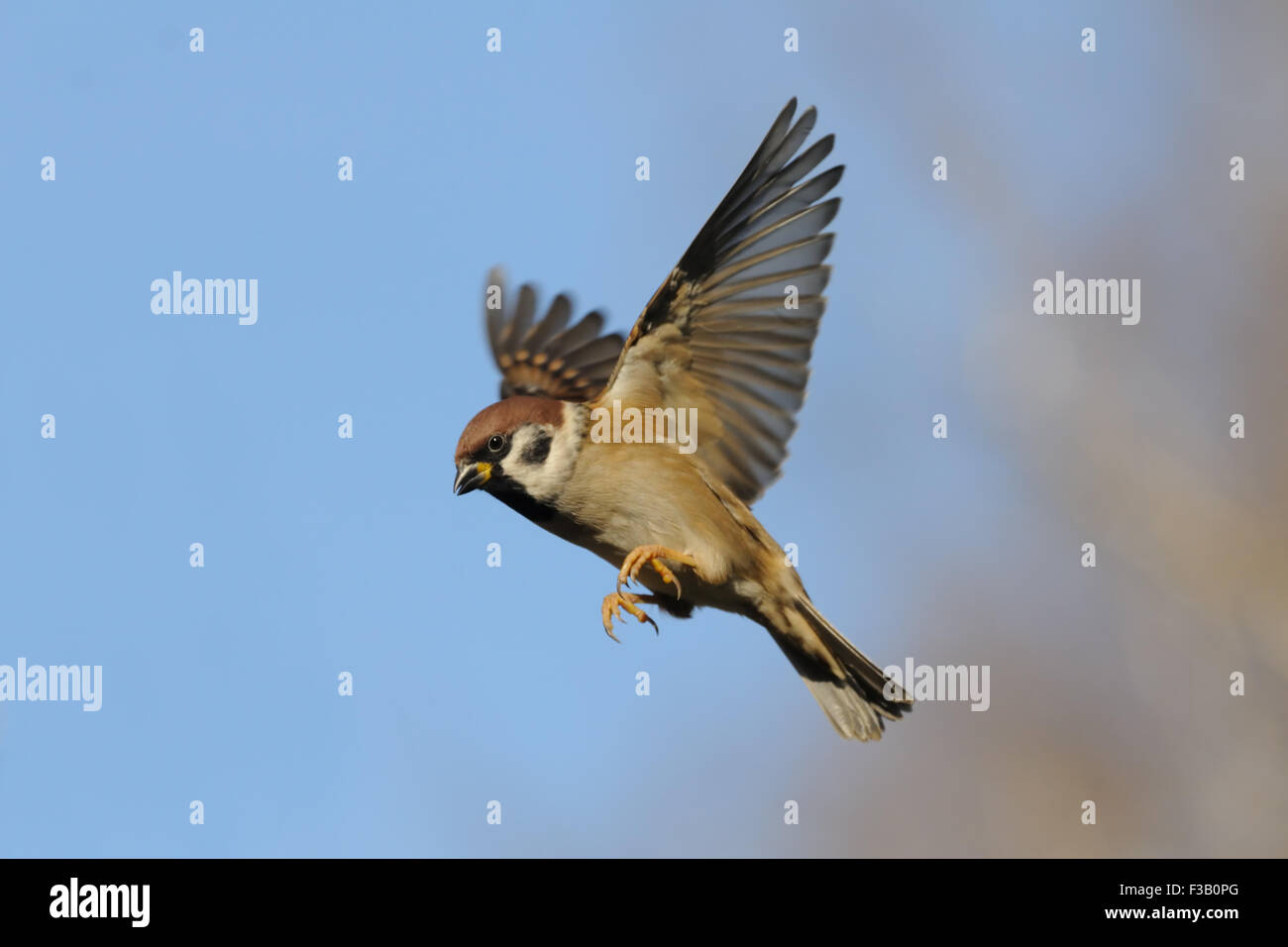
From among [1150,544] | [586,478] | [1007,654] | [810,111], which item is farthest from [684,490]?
[1007,654]

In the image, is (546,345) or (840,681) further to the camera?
(546,345)

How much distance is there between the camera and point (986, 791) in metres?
7.87

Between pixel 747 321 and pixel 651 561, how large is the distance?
3.01ft

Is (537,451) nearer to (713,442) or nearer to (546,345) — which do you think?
(713,442)

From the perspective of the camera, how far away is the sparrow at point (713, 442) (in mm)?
5254

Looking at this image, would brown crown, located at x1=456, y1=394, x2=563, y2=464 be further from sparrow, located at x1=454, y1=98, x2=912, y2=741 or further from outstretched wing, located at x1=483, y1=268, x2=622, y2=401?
outstretched wing, located at x1=483, y1=268, x2=622, y2=401

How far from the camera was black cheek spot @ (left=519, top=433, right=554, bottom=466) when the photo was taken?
17.6 ft

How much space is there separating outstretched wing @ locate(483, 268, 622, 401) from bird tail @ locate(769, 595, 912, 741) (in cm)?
174

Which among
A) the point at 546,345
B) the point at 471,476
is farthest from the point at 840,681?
the point at 546,345

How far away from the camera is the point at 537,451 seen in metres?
5.37

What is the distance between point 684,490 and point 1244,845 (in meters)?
3.16

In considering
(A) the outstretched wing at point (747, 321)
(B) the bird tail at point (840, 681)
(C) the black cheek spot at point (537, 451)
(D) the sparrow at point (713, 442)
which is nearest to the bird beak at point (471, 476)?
(D) the sparrow at point (713, 442)

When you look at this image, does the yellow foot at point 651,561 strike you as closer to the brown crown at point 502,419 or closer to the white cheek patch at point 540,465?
the white cheek patch at point 540,465

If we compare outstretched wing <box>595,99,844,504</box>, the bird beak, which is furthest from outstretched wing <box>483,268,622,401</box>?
the bird beak
